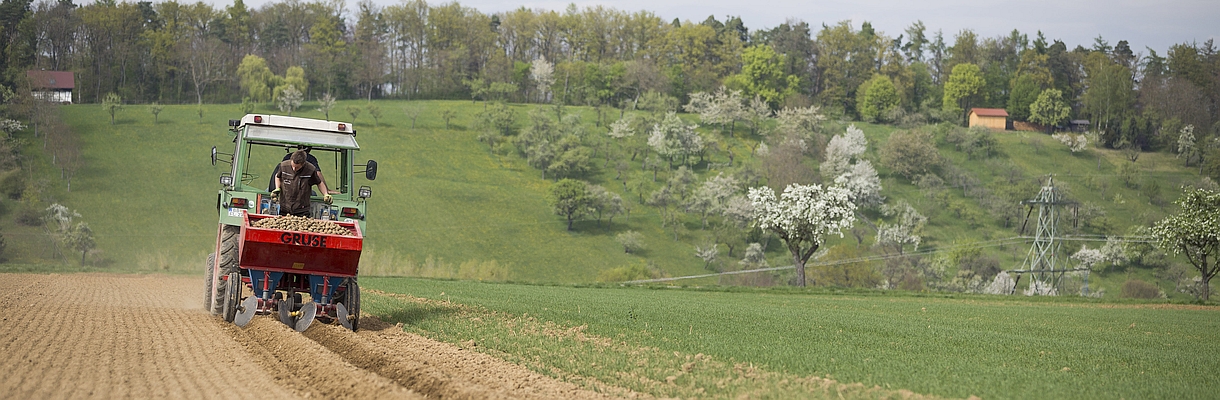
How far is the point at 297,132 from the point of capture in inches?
635

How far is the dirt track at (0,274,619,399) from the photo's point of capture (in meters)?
9.54

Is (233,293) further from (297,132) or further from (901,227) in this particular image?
(901,227)

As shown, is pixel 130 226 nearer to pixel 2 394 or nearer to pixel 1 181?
pixel 1 181

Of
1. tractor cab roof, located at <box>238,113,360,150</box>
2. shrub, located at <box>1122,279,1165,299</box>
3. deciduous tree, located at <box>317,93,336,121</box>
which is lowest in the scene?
shrub, located at <box>1122,279,1165,299</box>

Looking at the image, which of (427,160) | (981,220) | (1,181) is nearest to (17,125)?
(1,181)

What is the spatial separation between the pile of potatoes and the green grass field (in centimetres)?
224

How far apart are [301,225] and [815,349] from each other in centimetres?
824

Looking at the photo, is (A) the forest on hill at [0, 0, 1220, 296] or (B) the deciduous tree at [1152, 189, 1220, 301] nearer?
(B) the deciduous tree at [1152, 189, 1220, 301]

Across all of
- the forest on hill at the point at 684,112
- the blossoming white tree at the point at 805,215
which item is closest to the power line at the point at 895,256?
the forest on hill at the point at 684,112

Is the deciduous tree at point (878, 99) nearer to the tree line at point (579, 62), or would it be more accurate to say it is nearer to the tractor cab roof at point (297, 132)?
the tree line at point (579, 62)

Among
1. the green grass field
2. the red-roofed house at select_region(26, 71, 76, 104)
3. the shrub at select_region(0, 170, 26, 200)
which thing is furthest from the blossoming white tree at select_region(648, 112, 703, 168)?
the green grass field

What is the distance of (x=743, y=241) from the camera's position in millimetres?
84812

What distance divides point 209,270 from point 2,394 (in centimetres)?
903

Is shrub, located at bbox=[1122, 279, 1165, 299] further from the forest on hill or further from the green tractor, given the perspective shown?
the green tractor
